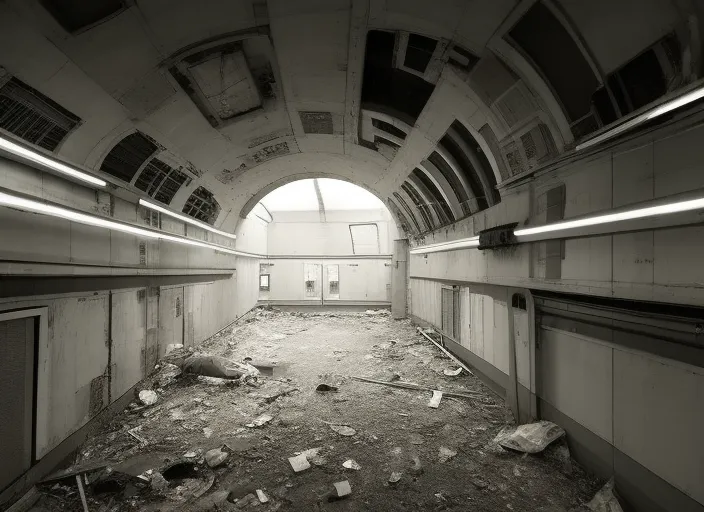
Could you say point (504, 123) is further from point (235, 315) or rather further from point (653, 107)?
point (235, 315)

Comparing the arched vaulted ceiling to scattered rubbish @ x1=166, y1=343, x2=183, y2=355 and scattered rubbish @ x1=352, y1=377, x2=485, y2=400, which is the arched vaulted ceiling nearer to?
scattered rubbish @ x1=166, y1=343, x2=183, y2=355

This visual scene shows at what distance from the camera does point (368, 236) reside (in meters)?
18.2

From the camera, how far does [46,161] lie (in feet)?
12.2

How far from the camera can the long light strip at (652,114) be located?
2.20 meters

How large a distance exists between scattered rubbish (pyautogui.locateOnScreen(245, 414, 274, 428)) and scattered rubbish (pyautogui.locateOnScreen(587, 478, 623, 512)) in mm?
3936

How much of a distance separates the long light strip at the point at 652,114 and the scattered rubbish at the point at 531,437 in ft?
10.8

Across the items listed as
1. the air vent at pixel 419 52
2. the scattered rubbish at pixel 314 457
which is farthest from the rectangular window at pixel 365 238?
the scattered rubbish at pixel 314 457

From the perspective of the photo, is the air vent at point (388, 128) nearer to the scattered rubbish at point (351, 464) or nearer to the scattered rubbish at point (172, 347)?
the scattered rubbish at point (351, 464)


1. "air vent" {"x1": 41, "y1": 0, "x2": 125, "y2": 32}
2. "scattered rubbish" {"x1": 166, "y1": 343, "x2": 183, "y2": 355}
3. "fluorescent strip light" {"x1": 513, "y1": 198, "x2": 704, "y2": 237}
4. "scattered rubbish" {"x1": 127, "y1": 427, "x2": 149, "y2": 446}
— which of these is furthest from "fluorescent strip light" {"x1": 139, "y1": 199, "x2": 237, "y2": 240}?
"fluorescent strip light" {"x1": 513, "y1": 198, "x2": 704, "y2": 237}

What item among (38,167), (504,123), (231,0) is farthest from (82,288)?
(504,123)

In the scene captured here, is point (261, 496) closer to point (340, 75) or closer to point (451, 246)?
point (340, 75)

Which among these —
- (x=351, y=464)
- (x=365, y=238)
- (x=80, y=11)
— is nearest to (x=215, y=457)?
(x=351, y=464)

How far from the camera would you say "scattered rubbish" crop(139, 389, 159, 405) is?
18.6 feet

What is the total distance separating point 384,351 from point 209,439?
216 inches
